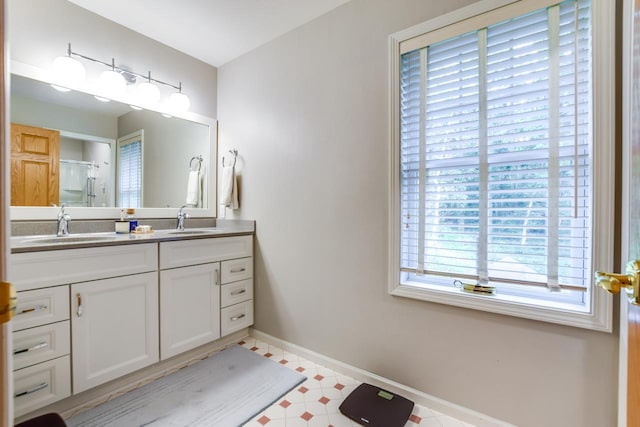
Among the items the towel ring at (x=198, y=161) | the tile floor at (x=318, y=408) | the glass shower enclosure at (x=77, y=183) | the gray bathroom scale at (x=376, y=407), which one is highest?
the towel ring at (x=198, y=161)

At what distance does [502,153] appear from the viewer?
134 cm

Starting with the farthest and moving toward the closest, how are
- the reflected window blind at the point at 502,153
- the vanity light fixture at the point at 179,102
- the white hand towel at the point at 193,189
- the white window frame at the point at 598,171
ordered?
1. the white hand towel at the point at 193,189
2. the vanity light fixture at the point at 179,102
3. the reflected window blind at the point at 502,153
4. the white window frame at the point at 598,171

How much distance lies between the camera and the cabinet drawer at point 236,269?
210cm

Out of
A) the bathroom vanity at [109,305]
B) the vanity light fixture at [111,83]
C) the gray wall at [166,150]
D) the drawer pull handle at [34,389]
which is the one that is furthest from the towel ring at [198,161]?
the drawer pull handle at [34,389]

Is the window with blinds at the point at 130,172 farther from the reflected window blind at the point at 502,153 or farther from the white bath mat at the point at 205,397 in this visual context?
the reflected window blind at the point at 502,153

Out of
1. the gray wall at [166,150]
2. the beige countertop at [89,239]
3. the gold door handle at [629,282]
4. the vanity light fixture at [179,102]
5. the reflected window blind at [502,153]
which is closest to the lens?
the gold door handle at [629,282]

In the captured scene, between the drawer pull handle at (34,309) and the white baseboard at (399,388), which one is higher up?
the drawer pull handle at (34,309)

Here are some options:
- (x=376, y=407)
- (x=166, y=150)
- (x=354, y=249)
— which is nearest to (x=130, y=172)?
(x=166, y=150)

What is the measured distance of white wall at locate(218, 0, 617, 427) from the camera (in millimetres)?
1238

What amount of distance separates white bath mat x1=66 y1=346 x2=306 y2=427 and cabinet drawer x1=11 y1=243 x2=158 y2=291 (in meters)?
0.71

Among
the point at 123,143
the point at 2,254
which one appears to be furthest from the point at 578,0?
the point at 123,143

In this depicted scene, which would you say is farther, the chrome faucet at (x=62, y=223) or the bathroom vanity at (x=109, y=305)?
the chrome faucet at (x=62, y=223)

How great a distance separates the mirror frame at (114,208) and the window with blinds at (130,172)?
0.08 metres

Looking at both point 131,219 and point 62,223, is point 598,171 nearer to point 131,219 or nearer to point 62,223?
point 131,219
